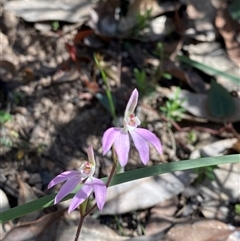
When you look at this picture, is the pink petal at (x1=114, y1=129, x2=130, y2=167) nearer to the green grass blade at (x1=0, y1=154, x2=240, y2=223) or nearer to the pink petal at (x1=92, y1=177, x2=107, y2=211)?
the pink petal at (x1=92, y1=177, x2=107, y2=211)

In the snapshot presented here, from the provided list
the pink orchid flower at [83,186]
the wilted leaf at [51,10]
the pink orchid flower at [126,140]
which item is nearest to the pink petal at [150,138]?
the pink orchid flower at [126,140]

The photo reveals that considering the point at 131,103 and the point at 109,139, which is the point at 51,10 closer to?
the point at 131,103

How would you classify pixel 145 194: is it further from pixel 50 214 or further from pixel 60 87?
pixel 60 87

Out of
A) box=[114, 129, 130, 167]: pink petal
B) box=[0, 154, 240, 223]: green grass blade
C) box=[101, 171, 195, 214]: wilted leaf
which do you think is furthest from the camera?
box=[101, 171, 195, 214]: wilted leaf

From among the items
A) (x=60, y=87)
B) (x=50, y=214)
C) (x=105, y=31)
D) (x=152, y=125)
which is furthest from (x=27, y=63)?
(x=50, y=214)

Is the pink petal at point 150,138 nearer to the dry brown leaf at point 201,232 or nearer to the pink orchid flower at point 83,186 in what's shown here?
the pink orchid flower at point 83,186

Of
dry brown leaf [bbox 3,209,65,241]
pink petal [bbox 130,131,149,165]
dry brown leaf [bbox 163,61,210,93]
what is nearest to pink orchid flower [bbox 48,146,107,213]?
pink petal [bbox 130,131,149,165]
